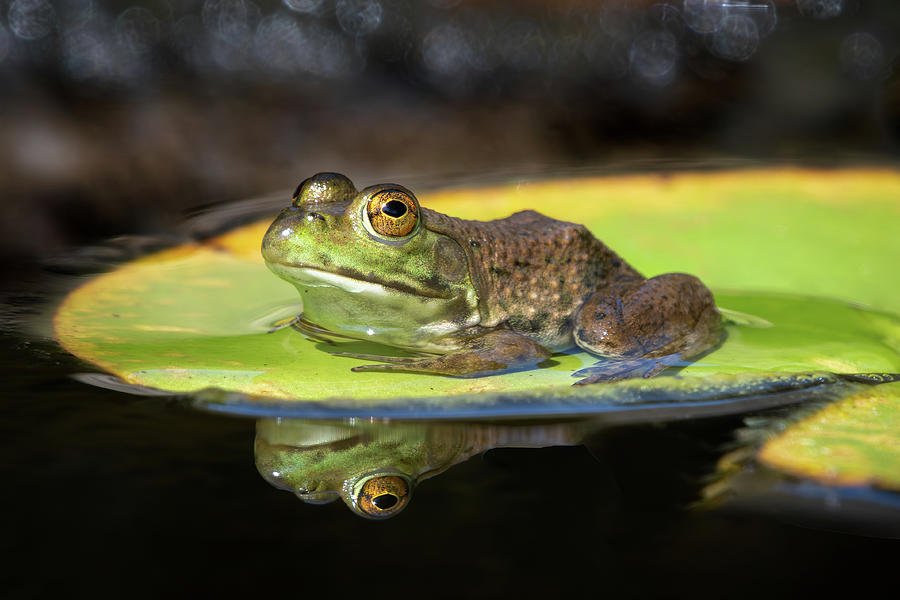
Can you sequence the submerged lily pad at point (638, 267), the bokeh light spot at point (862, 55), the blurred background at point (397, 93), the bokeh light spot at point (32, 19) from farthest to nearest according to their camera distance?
the bokeh light spot at point (862, 55) < the bokeh light spot at point (32, 19) < the blurred background at point (397, 93) < the submerged lily pad at point (638, 267)

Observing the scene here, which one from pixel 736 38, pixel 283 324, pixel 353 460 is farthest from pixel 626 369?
pixel 736 38

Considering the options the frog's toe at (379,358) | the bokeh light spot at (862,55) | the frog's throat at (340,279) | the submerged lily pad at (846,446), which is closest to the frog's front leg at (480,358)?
the frog's toe at (379,358)

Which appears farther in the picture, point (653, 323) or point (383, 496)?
point (653, 323)

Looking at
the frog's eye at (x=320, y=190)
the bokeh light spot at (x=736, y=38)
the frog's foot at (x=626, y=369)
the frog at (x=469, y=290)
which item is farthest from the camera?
the bokeh light spot at (x=736, y=38)

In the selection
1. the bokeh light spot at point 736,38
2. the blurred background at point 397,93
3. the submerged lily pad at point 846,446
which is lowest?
the submerged lily pad at point 846,446

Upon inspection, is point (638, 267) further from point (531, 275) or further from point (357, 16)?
point (357, 16)

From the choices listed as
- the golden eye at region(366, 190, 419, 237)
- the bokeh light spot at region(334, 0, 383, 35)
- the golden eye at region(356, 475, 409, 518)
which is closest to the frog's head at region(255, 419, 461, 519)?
the golden eye at region(356, 475, 409, 518)

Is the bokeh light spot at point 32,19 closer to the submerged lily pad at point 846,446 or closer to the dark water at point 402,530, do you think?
the dark water at point 402,530

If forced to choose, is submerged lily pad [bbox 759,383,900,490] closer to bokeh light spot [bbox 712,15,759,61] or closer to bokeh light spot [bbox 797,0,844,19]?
bokeh light spot [bbox 712,15,759,61]
